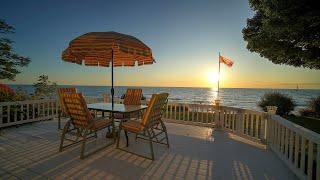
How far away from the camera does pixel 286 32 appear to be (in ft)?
16.7

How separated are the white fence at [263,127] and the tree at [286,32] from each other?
7.89 feet

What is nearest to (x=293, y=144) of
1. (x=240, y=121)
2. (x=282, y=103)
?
(x=240, y=121)

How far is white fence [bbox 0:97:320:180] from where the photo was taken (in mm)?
2362

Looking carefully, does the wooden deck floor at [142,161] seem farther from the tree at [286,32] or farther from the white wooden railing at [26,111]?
the tree at [286,32]

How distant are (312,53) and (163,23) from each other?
18.8 ft

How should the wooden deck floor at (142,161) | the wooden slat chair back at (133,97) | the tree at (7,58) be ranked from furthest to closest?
the wooden slat chair back at (133,97) → the tree at (7,58) → the wooden deck floor at (142,161)

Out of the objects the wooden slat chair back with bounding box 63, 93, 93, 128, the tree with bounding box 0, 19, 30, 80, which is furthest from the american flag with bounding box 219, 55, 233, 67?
the tree with bounding box 0, 19, 30, 80

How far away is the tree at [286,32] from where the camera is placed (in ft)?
14.4

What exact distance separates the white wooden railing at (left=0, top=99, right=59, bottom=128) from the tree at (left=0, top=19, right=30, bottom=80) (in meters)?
1.03

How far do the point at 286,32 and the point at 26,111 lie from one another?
24.5ft

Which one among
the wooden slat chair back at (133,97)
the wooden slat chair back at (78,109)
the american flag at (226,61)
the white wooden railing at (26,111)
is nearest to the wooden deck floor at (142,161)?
the wooden slat chair back at (78,109)

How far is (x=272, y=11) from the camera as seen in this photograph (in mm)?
4695

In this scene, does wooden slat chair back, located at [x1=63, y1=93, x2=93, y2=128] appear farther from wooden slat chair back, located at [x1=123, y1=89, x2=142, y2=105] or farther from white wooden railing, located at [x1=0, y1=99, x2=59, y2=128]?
white wooden railing, located at [x1=0, y1=99, x2=59, y2=128]

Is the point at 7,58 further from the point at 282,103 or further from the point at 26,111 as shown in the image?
the point at 282,103
